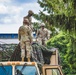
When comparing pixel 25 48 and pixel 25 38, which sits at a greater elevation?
pixel 25 38

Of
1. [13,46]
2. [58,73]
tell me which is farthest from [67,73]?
[58,73]

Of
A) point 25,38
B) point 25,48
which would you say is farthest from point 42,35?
point 25,48

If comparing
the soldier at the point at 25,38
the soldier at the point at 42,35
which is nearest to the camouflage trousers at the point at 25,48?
the soldier at the point at 25,38

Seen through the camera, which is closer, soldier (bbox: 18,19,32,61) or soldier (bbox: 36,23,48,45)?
soldier (bbox: 18,19,32,61)

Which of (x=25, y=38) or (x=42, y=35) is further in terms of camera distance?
(x=42, y=35)

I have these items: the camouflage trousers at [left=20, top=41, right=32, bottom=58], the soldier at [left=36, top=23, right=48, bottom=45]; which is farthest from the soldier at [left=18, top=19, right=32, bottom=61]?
the soldier at [left=36, top=23, right=48, bottom=45]

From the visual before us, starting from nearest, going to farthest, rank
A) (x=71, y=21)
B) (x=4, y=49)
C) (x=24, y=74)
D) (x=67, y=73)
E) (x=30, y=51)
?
(x=24, y=74), (x=30, y=51), (x=4, y=49), (x=71, y=21), (x=67, y=73)

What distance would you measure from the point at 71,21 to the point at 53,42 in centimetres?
2167

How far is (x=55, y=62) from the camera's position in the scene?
616 inches

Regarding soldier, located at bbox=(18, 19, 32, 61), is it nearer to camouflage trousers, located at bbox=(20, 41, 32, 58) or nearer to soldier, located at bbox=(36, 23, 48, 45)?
camouflage trousers, located at bbox=(20, 41, 32, 58)

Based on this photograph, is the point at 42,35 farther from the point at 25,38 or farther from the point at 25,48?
the point at 25,48

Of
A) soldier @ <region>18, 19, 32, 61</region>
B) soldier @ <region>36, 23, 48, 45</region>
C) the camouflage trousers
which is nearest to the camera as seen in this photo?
the camouflage trousers

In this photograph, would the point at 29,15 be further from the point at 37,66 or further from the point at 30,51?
the point at 37,66

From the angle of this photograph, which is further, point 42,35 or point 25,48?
point 42,35
